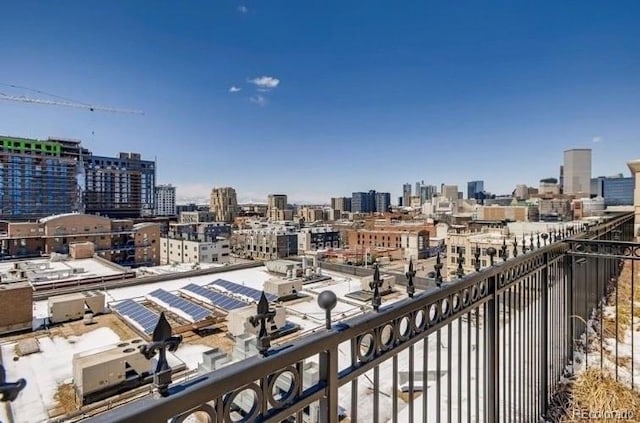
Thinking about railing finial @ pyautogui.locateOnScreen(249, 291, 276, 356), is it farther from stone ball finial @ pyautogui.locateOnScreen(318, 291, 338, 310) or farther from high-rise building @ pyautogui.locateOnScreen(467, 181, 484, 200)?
high-rise building @ pyautogui.locateOnScreen(467, 181, 484, 200)

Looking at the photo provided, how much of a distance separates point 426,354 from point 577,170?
109 meters

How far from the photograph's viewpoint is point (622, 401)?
118 inches

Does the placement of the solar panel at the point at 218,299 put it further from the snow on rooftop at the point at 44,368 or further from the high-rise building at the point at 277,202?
the high-rise building at the point at 277,202

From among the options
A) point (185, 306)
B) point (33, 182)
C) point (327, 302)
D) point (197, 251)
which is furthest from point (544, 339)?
point (33, 182)

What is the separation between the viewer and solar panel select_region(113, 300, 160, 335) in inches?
426

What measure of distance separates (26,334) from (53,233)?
2919 cm

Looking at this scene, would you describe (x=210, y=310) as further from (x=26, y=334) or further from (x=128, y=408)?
(x=128, y=408)

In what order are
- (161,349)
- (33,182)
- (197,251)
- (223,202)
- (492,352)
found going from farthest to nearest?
1. (223,202)
2. (33,182)
3. (197,251)
4. (492,352)
5. (161,349)

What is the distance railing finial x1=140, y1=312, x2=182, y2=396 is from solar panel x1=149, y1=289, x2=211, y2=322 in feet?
37.8

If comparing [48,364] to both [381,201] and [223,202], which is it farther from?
[381,201]

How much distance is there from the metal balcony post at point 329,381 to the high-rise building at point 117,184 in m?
74.8

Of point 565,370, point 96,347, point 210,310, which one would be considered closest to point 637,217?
point 565,370

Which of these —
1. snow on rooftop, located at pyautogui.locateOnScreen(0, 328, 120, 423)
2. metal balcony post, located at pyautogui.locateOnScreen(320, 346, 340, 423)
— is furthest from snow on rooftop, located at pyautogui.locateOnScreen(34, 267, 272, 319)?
metal balcony post, located at pyautogui.locateOnScreen(320, 346, 340, 423)

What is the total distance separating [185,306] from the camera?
12.5 meters
